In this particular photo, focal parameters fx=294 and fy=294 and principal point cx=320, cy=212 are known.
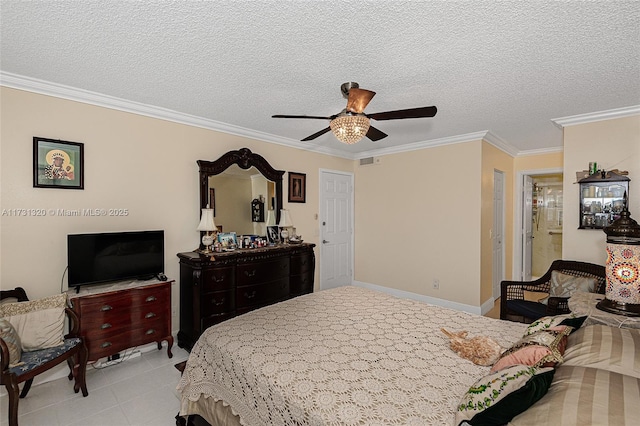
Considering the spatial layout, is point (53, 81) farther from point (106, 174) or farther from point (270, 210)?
point (270, 210)

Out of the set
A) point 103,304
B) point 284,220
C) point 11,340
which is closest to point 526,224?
point 284,220

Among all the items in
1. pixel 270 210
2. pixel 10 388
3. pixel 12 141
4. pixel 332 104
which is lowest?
pixel 10 388

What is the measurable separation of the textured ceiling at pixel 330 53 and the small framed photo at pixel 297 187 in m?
1.50

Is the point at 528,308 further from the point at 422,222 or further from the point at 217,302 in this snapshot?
the point at 217,302

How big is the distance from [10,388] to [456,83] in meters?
3.94

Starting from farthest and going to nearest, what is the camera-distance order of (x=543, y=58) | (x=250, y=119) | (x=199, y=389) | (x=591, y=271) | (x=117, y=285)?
(x=250, y=119) < (x=591, y=271) < (x=117, y=285) < (x=543, y=58) < (x=199, y=389)

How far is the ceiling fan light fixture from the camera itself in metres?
2.16

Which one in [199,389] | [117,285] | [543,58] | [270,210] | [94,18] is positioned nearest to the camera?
[94,18]

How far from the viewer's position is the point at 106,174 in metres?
2.95

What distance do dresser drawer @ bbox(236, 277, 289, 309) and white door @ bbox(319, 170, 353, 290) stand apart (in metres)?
1.26

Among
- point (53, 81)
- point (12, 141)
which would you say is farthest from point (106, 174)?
point (53, 81)

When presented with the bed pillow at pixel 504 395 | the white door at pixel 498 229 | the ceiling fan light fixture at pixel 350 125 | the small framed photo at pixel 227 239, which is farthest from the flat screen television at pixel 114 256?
the white door at pixel 498 229

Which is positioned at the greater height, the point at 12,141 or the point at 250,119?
the point at 250,119

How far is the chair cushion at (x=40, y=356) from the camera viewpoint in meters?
1.99
